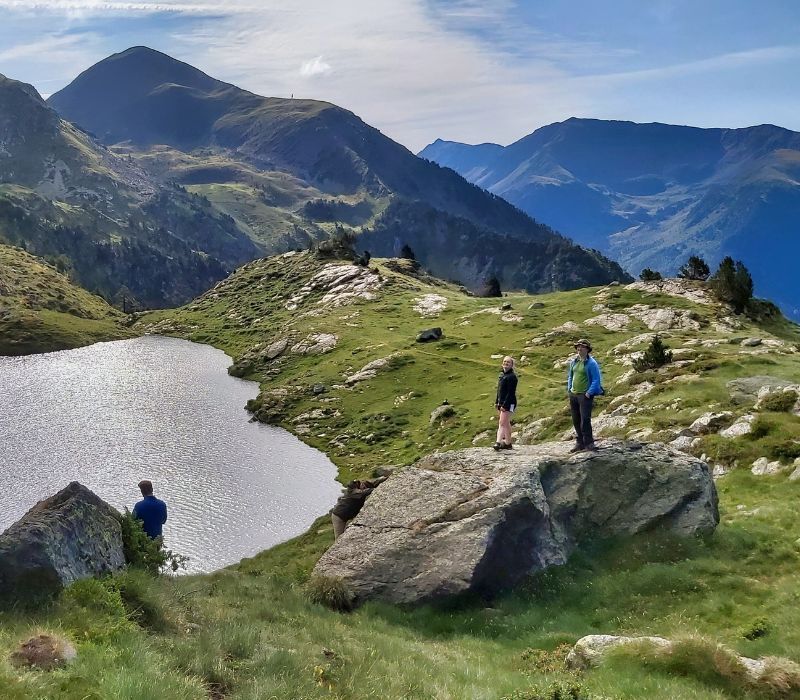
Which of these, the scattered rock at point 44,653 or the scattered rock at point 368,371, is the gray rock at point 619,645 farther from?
the scattered rock at point 368,371

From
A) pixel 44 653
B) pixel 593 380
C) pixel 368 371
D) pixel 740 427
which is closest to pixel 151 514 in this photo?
pixel 44 653

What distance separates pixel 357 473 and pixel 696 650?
51.2 metres

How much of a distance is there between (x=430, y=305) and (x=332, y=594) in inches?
4208

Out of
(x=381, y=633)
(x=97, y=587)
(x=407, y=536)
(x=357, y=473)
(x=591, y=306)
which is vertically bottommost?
(x=357, y=473)

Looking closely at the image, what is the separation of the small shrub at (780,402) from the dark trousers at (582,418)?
15.2 meters

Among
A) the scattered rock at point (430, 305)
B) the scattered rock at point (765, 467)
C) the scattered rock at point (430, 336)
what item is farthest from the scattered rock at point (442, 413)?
the scattered rock at point (430, 305)

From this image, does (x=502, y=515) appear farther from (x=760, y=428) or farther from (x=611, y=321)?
(x=611, y=321)

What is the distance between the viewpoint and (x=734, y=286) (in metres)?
83.9

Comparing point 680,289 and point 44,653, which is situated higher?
point 680,289

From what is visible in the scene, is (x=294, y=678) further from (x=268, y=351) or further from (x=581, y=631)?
(x=268, y=351)

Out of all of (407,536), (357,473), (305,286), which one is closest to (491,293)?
(305,286)

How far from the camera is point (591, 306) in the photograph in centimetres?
9562

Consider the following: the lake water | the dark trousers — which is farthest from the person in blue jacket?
the lake water

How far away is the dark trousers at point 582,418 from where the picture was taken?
2744 centimetres
